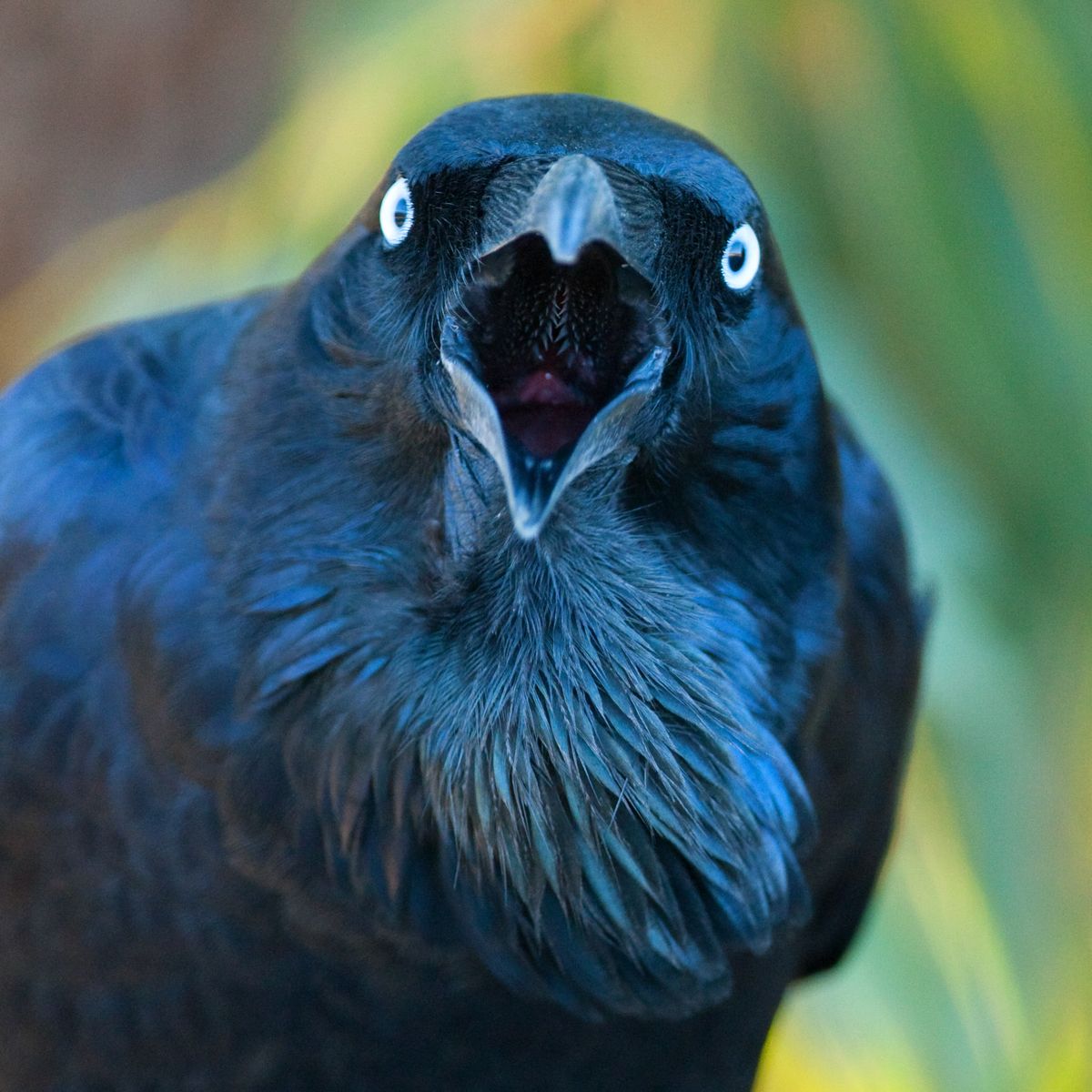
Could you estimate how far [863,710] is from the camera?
1.62 metres

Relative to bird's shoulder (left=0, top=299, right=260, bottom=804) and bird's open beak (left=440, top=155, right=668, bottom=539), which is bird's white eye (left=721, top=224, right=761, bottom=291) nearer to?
bird's open beak (left=440, top=155, right=668, bottom=539)

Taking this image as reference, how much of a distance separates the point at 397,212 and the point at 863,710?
0.72 meters

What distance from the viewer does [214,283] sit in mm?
2432

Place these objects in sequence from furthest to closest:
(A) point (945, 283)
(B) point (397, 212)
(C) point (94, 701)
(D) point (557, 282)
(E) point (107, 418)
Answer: (A) point (945, 283) → (E) point (107, 418) → (C) point (94, 701) → (B) point (397, 212) → (D) point (557, 282)

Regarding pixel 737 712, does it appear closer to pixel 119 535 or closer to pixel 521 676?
pixel 521 676

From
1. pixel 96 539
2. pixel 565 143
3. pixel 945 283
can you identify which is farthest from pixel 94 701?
pixel 945 283

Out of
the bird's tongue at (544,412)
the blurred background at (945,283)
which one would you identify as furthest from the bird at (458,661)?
the blurred background at (945,283)

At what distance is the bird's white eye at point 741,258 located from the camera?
1239 millimetres

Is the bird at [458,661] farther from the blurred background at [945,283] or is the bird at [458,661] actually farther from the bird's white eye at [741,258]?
the blurred background at [945,283]

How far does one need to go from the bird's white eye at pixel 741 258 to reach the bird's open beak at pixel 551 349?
Result: 0.10m

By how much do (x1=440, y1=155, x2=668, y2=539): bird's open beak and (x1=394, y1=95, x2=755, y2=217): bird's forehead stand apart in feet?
0.19

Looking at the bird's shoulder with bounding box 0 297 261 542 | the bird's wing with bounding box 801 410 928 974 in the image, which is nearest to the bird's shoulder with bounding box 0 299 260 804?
the bird's shoulder with bounding box 0 297 261 542

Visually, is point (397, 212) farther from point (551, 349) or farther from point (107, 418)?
point (107, 418)

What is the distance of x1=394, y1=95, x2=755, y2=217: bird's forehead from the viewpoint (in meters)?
1.18
